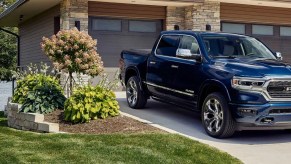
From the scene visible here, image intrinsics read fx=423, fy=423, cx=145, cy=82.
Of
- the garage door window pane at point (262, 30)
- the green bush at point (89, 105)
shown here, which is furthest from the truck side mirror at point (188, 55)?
the garage door window pane at point (262, 30)

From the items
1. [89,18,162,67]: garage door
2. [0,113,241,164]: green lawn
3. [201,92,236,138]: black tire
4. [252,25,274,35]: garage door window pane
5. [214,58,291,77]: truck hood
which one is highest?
[252,25,274,35]: garage door window pane

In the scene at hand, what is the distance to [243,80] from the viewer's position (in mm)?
7473

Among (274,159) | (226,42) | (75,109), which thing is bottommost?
(274,159)

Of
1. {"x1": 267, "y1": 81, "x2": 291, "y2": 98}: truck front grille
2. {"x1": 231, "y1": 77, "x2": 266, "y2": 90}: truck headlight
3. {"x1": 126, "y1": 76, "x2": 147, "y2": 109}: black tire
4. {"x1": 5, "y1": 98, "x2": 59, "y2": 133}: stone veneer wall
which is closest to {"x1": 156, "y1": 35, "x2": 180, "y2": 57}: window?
{"x1": 126, "y1": 76, "x2": 147, "y2": 109}: black tire

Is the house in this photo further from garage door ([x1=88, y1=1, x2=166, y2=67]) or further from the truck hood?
the truck hood

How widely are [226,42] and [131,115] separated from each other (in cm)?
277

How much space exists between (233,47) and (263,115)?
2.12m

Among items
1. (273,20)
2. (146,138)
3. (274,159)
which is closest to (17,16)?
(273,20)

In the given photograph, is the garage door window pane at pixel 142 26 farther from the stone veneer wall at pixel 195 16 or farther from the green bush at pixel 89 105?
the green bush at pixel 89 105

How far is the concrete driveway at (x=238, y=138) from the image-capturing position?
6.99 m

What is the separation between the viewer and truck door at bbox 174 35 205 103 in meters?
8.46

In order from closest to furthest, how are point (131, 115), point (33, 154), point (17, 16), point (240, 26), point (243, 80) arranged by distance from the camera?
point (33, 154) → point (243, 80) → point (131, 115) → point (240, 26) → point (17, 16)

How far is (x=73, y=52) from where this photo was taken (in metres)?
10.0

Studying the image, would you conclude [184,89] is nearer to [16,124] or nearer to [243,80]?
[243,80]
